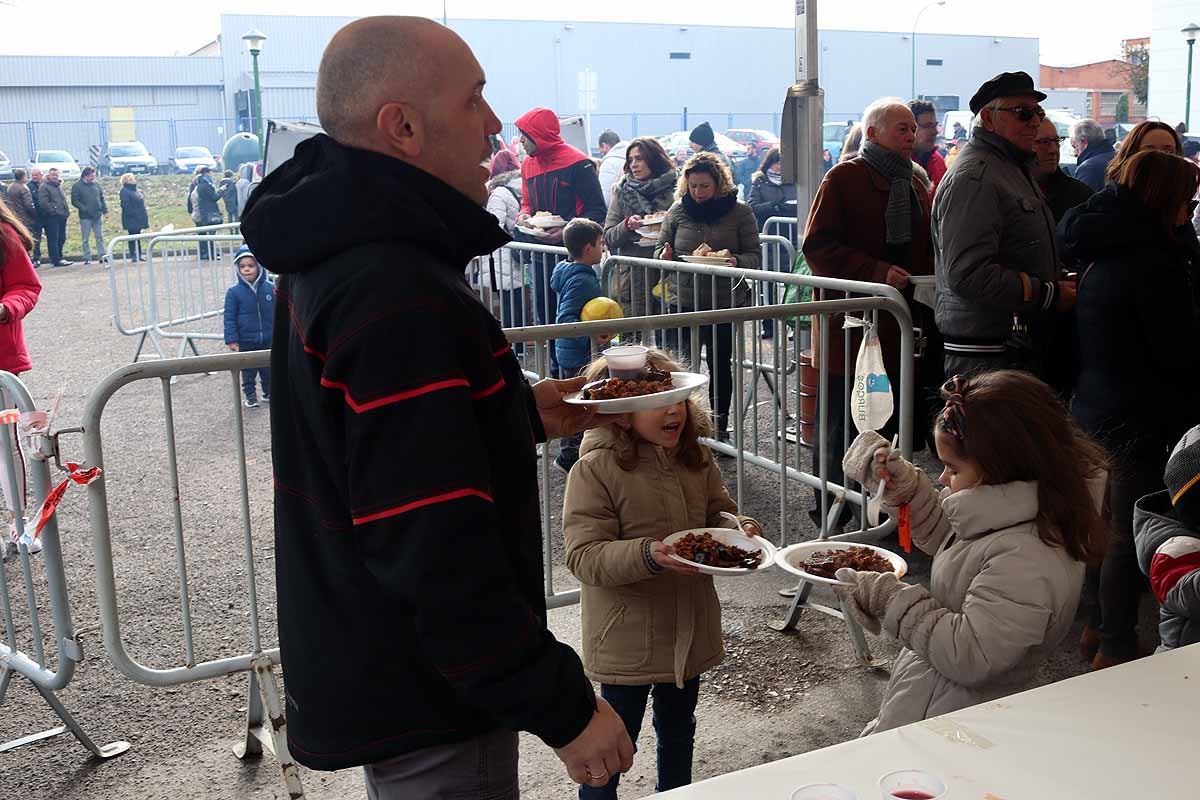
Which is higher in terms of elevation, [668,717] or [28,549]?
[28,549]

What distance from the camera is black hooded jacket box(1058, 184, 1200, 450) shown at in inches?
171

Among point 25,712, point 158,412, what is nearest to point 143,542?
point 25,712

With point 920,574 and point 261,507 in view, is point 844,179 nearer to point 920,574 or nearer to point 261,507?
point 920,574

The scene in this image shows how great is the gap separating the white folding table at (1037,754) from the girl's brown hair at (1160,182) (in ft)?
9.67

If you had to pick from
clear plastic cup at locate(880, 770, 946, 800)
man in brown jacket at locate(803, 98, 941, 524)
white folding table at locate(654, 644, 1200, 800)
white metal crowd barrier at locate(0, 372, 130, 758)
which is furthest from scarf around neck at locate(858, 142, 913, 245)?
clear plastic cup at locate(880, 770, 946, 800)

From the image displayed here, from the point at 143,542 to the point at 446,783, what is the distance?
4.94 metres

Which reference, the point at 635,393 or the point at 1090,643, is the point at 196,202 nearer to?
the point at 1090,643

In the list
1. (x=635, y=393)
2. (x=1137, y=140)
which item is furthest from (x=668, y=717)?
(x=1137, y=140)

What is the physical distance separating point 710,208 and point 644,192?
1.51 m

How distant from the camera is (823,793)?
1.65m

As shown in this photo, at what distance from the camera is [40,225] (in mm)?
22172

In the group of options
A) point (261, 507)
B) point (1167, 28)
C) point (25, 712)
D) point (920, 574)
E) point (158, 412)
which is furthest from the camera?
point (1167, 28)

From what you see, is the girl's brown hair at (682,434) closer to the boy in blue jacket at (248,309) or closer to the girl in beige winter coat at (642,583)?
the girl in beige winter coat at (642,583)

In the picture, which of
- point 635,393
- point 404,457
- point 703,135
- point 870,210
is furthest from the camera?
point 703,135
